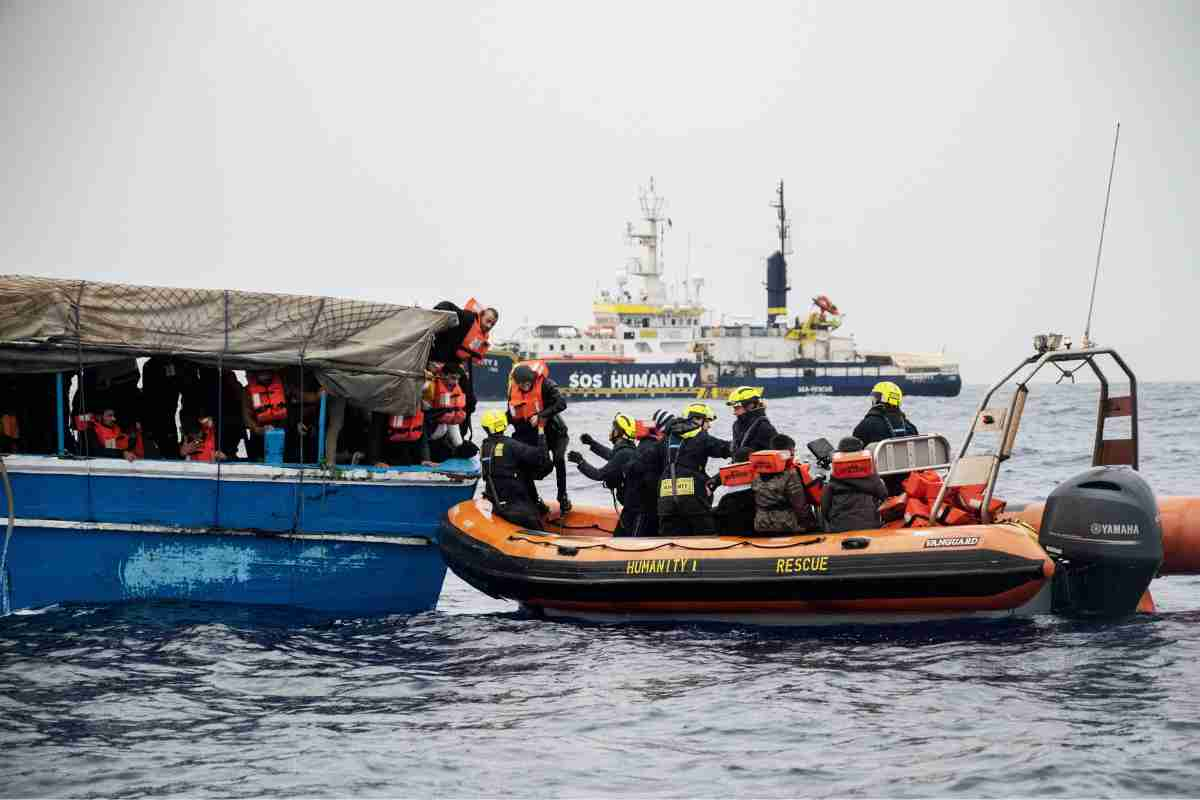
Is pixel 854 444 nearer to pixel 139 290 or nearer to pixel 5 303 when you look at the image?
pixel 139 290

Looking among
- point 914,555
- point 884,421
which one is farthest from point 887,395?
point 914,555

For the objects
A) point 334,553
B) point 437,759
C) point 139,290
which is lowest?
point 437,759

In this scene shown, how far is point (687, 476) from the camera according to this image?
11.2m

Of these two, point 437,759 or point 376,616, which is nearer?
point 437,759

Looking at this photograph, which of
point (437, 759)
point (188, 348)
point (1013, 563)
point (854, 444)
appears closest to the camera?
point (437, 759)

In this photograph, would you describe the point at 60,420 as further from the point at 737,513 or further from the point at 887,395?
the point at 887,395

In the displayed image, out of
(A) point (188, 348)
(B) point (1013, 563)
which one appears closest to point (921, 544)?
(B) point (1013, 563)

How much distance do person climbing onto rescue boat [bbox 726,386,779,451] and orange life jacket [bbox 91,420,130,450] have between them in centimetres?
520

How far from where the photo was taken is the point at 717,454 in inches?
440

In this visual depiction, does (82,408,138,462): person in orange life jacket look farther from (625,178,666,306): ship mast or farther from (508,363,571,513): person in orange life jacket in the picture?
(625,178,666,306): ship mast

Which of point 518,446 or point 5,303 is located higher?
point 5,303

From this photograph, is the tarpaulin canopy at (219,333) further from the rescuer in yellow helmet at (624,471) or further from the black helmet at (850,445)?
the black helmet at (850,445)

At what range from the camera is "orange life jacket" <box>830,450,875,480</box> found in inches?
417

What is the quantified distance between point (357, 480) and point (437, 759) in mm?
4309
